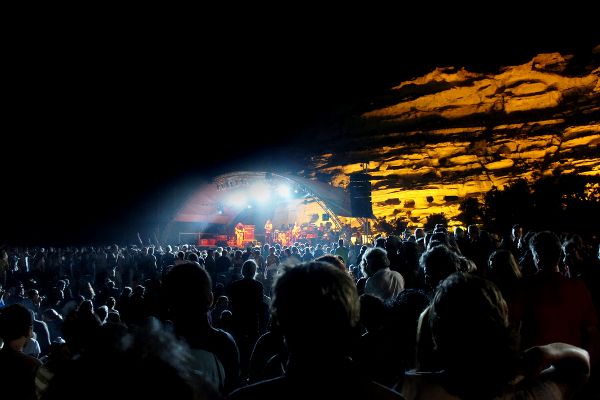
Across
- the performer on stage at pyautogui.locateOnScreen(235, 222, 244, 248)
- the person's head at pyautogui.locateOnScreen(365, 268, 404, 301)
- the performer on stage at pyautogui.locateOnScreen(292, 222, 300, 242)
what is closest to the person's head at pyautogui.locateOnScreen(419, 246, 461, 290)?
the person's head at pyautogui.locateOnScreen(365, 268, 404, 301)

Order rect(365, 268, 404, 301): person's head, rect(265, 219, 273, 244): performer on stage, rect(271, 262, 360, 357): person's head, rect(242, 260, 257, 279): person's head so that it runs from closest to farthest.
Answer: rect(271, 262, 360, 357): person's head → rect(365, 268, 404, 301): person's head → rect(242, 260, 257, 279): person's head → rect(265, 219, 273, 244): performer on stage

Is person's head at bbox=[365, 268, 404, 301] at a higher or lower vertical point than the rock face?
lower

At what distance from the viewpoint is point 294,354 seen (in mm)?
1351

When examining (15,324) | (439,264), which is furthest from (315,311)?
(15,324)

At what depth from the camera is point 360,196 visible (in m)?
17.3

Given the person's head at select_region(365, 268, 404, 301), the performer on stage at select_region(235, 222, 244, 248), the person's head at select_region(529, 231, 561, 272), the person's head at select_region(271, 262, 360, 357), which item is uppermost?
the person's head at select_region(271, 262, 360, 357)

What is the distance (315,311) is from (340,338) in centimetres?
12

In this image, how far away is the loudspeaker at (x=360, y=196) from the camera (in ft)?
56.5

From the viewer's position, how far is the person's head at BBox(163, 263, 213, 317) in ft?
8.03

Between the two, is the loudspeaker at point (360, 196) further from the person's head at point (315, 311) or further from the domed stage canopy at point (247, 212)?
the person's head at point (315, 311)

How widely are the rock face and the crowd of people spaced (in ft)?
67.4

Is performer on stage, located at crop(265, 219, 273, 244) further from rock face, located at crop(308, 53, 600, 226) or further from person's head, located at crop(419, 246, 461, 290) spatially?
person's head, located at crop(419, 246, 461, 290)

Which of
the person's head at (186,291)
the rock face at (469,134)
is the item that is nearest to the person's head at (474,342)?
the person's head at (186,291)

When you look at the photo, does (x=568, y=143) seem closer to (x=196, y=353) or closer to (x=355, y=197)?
(x=355, y=197)
